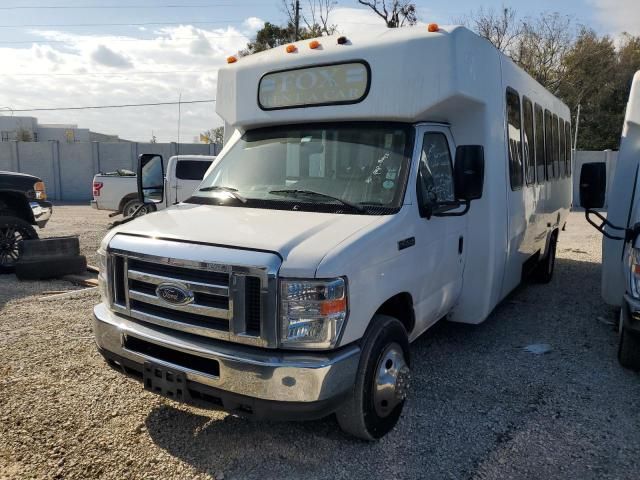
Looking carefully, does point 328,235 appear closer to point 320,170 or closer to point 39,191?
point 320,170

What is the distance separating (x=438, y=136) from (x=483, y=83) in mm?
664

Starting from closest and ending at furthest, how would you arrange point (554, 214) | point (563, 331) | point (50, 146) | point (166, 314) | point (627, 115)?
point (166, 314), point (627, 115), point (563, 331), point (554, 214), point (50, 146)

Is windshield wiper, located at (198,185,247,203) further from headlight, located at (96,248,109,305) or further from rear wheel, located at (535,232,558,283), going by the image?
rear wheel, located at (535,232,558,283)

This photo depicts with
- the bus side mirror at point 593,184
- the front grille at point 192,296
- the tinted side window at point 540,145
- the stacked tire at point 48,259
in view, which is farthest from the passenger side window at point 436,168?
the stacked tire at point 48,259

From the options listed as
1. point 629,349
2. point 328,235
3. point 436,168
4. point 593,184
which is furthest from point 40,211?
point 629,349

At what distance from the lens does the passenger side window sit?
13.3ft

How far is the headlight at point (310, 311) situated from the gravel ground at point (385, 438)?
3.02 feet

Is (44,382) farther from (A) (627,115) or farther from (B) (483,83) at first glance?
(A) (627,115)

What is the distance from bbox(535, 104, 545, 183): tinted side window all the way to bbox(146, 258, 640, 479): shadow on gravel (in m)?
2.44

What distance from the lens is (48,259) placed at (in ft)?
26.4

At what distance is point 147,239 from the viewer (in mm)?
3332

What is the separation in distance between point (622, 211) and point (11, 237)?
8584 millimetres

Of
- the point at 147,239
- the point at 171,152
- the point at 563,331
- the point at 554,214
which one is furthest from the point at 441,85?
the point at 171,152

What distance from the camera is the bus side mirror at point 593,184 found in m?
4.71
